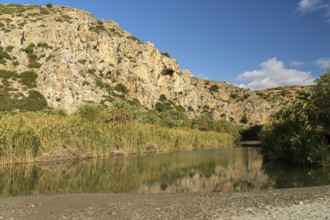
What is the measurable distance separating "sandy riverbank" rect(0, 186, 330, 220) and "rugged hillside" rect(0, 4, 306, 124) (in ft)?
194

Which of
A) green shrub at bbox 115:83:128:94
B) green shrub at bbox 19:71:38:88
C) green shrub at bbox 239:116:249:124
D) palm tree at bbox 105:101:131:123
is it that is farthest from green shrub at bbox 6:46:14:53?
green shrub at bbox 239:116:249:124

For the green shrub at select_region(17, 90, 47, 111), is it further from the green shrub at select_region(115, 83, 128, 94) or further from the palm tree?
the green shrub at select_region(115, 83, 128, 94)

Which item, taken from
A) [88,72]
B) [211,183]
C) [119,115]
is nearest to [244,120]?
[88,72]

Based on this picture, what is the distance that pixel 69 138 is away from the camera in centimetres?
4466

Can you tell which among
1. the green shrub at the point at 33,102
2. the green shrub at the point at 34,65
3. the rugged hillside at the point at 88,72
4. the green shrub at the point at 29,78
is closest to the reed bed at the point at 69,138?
the green shrub at the point at 33,102

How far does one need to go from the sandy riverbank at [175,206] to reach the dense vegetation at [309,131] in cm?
1877

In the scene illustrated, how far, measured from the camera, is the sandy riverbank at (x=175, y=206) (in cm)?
1445

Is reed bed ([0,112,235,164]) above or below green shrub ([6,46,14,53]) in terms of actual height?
below

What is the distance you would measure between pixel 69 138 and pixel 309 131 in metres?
27.1

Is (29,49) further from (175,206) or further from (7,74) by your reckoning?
(175,206)

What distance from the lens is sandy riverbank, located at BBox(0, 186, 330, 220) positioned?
1445 centimetres

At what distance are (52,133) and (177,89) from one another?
93.5 meters

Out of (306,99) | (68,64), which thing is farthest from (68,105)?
(306,99)

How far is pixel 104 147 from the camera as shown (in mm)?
50125
